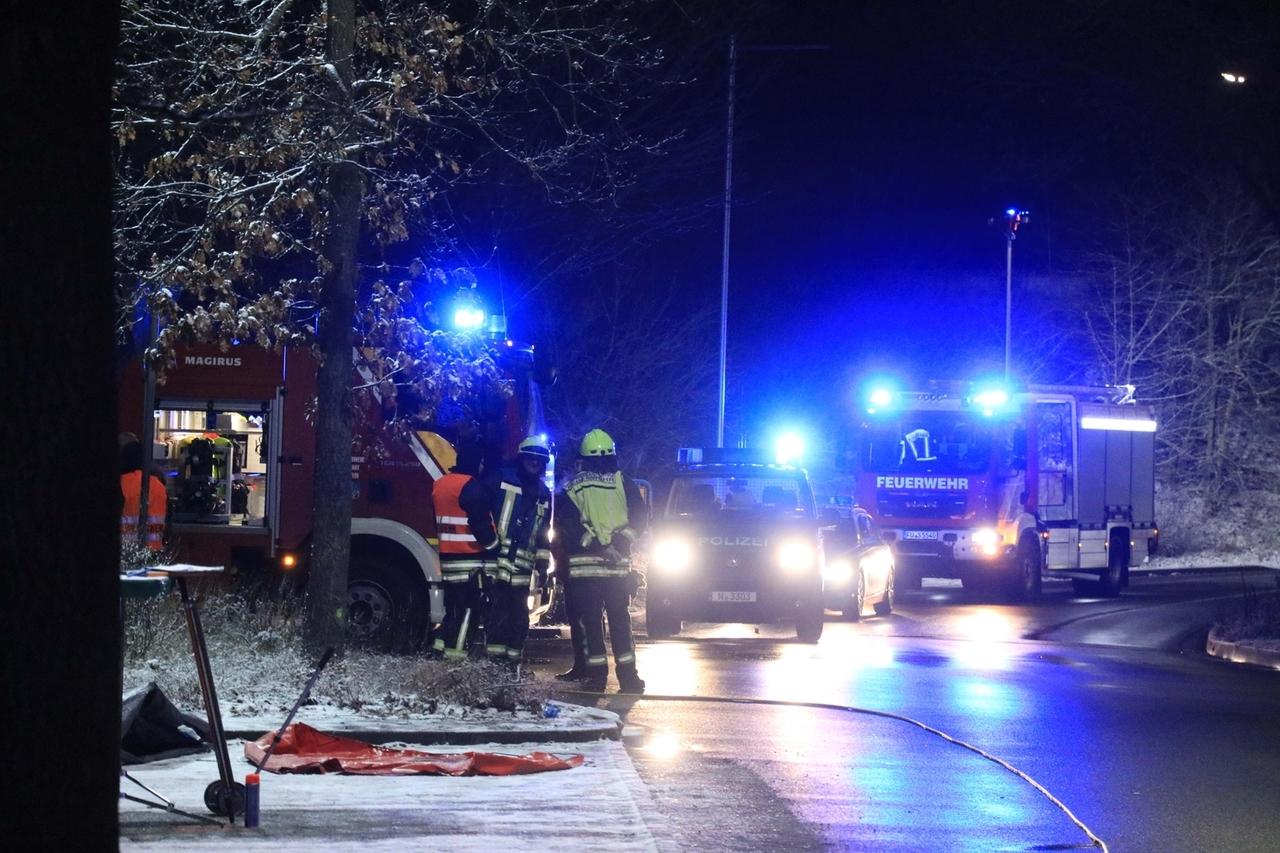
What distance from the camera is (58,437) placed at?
455cm

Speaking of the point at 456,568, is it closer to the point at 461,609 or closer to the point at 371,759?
the point at 461,609

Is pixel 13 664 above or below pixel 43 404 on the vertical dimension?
below

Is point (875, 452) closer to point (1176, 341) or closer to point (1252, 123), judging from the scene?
point (1252, 123)

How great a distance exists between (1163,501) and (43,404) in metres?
40.6

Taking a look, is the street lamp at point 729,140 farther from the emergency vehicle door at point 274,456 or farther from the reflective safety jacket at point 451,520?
the reflective safety jacket at point 451,520

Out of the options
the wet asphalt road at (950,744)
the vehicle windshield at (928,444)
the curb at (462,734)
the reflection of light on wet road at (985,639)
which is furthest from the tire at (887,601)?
the curb at (462,734)

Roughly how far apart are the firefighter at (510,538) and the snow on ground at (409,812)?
3.19m

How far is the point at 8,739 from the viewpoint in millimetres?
4383

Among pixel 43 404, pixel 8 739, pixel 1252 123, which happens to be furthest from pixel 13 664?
pixel 1252 123

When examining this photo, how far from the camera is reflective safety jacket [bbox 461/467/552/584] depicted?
1223 cm

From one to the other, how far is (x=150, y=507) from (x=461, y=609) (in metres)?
2.87

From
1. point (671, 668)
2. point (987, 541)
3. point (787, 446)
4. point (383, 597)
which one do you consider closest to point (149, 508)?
point (383, 597)

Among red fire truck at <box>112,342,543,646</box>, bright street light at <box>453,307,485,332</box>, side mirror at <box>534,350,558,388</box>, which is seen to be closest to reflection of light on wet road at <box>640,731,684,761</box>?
red fire truck at <box>112,342,543,646</box>

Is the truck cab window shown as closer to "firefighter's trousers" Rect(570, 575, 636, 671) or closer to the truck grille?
"firefighter's trousers" Rect(570, 575, 636, 671)
